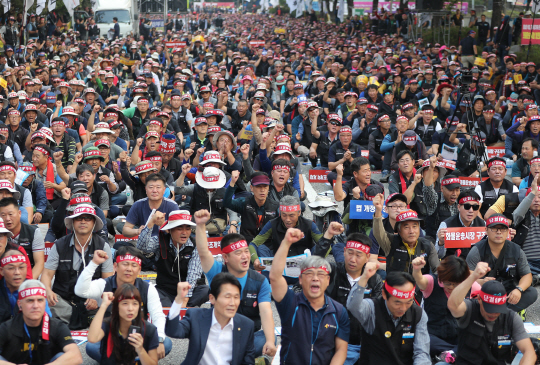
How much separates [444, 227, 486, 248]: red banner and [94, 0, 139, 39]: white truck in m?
40.0

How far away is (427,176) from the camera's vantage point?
9.52 meters

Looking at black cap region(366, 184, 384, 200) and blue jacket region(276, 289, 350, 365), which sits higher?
black cap region(366, 184, 384, 200)

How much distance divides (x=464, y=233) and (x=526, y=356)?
8.00 feet

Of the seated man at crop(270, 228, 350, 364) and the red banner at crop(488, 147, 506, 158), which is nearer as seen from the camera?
the seated man at crop(270, 228, 350, 364)

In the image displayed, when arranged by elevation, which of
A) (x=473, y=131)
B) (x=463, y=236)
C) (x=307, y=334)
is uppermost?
(x=473, y=131)

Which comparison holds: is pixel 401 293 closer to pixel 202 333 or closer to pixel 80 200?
pixel 202 333

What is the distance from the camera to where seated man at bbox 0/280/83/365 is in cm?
540

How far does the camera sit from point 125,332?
18.0ft

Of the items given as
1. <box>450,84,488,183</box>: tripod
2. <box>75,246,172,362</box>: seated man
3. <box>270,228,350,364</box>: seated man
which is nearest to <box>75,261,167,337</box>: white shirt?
<box>75,246,172,362</box>: seated man

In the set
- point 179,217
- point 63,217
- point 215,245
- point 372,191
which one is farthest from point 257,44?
point 179,217

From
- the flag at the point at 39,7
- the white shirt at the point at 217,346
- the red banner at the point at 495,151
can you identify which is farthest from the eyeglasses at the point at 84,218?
the flag at the point at 39,7

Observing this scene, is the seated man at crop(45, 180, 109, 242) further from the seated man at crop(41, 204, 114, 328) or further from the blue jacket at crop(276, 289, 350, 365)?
the blue jacket at crop(276, 289, 350, 365)

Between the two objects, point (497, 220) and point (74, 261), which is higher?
point (497, 220)

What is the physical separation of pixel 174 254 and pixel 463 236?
335 centimetres
